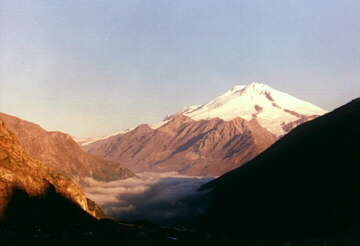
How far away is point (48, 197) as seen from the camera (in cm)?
19538

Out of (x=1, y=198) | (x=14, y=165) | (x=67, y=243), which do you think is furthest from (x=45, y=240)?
(x=14, y=165)

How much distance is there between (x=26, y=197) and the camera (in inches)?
6831

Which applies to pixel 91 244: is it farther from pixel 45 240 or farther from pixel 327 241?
pixel 327 241

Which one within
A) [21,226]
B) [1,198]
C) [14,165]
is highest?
[14,165]

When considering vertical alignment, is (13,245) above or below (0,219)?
below

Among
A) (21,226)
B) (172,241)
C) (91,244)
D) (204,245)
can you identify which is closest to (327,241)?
(204,245)

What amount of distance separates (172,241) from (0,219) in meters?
69.4

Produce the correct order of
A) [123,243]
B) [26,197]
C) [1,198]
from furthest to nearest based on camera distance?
[26,197] → [1,198] → [123,243]

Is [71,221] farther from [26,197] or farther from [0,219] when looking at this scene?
[0,219]

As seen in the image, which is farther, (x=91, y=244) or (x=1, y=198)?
(x=1, y=198)

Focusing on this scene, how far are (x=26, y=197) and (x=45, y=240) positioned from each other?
8064 centimetres

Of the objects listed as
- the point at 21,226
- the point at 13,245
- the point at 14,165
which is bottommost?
the point at 13,245

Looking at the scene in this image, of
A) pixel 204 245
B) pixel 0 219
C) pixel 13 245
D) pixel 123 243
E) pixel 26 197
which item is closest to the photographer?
pixel 13 245

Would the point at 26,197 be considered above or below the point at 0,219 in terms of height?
above
